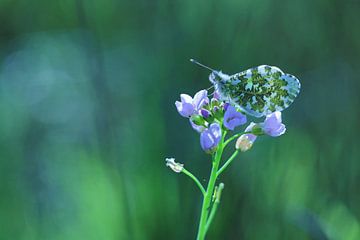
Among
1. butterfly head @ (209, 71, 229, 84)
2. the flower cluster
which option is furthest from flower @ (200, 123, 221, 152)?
butterfly head @ (209, 71, 229, 84)

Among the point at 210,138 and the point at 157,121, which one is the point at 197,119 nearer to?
the point at 210,138

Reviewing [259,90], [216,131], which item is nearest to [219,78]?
[259,90]

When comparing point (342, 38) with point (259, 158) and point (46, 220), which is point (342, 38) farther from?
point (46, 220)

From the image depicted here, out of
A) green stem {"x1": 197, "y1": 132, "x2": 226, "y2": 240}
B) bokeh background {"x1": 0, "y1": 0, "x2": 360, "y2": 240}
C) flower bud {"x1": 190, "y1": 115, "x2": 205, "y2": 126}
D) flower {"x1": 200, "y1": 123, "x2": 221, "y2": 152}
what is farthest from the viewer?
bokeh background {"x1": 0, "y1": 0, "x2": 360, "y2": 240}

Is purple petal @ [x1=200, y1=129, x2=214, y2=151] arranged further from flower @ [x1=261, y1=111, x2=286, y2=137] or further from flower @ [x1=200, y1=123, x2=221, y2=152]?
flower @ [x1=261, y1=111, x2=286, y2=137]

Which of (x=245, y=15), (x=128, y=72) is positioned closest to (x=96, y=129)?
(x=128, y=72)

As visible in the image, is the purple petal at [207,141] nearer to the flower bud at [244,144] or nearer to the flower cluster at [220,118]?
the flower cluster at [220,118]
